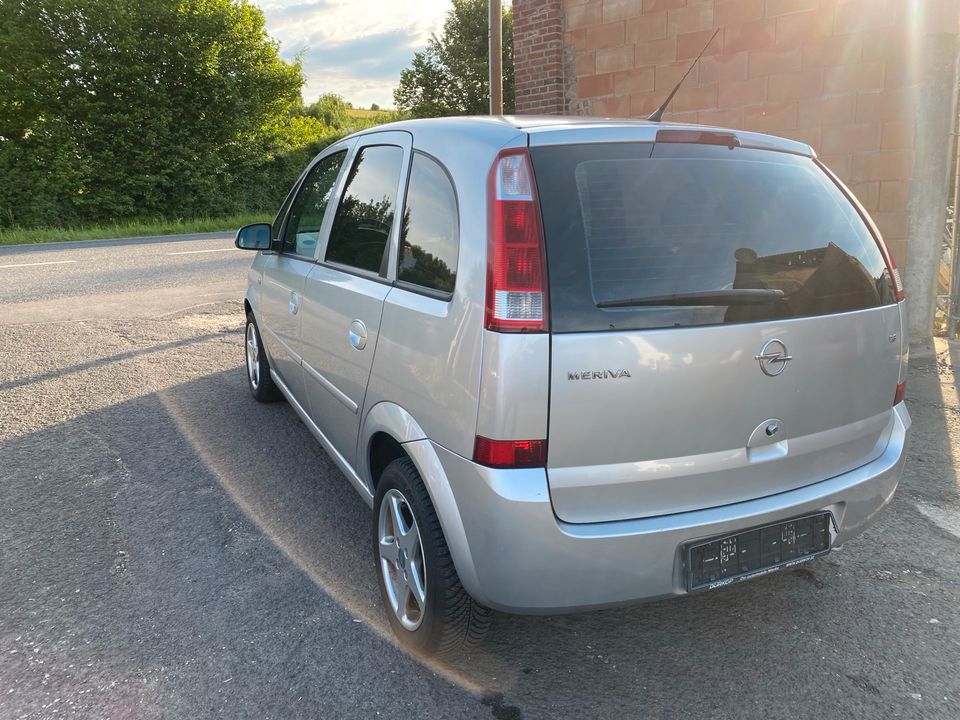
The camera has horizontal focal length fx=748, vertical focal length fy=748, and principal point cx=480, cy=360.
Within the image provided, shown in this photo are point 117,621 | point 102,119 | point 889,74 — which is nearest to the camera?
point 117,621

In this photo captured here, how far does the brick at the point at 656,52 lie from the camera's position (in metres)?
7.81

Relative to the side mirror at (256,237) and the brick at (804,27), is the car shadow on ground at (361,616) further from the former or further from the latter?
the brick at (804,27)

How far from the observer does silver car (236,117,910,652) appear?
6.66 feet

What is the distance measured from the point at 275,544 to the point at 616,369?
1974mm

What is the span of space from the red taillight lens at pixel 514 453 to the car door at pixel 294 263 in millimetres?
1855

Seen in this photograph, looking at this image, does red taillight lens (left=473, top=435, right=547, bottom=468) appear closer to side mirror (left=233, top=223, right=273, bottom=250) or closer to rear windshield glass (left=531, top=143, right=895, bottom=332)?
rear windshield glass (left=531, top=143, right=895, bottom=332)

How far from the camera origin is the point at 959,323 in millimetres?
6477

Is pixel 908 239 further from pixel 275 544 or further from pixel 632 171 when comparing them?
pixel 275 544

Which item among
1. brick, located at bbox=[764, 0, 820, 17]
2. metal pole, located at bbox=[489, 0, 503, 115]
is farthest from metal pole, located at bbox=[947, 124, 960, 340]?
metal pole, located at bbox=[489, 0, 503, 115]

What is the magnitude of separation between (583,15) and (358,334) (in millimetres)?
7088

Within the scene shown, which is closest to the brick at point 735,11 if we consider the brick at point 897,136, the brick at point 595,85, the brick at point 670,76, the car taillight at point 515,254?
the brick at point 670,76

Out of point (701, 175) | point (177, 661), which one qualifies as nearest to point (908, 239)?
point (701, 175)

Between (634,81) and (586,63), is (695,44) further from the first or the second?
(586,63)

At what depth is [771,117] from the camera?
7125 mm
